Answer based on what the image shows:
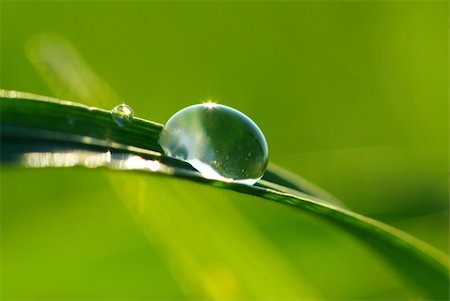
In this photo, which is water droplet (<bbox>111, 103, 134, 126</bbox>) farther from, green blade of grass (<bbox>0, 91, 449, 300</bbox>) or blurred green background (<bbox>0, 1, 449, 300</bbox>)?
blurred green background (<bbox>0, 1, 449, 300</bbox>)

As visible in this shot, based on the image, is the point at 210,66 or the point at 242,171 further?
the point at 210,66

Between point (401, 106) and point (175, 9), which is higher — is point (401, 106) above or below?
below

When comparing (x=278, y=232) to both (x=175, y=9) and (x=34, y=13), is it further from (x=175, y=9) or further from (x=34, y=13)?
Result: (x=34, y=13)

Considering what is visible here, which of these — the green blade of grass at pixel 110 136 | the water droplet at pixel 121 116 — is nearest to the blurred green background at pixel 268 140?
the green blade of grass at pixel 110 136

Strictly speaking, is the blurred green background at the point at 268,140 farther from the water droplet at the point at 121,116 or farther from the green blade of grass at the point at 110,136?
the water droplet at the point at 121,116

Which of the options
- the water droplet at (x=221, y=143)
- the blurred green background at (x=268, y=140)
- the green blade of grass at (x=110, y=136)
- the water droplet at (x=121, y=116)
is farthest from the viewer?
the blurred green background at (x=268, y=140)

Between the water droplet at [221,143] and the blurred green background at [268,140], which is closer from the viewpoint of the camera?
the water droplet at [221,143]

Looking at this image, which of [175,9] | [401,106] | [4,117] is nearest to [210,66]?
[175,9]
